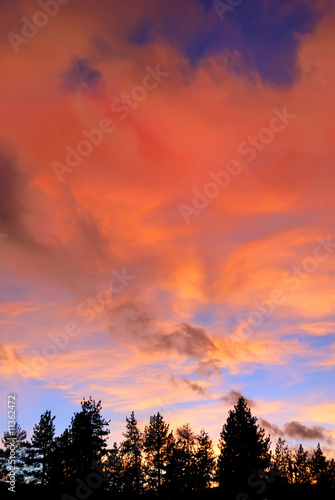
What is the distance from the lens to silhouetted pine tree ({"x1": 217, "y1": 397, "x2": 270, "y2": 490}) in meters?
45.3

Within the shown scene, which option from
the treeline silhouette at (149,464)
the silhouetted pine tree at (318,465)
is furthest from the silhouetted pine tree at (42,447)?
the silhouetted pine tree at (318,465)

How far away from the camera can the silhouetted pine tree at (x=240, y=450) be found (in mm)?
45344

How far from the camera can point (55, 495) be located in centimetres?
3647

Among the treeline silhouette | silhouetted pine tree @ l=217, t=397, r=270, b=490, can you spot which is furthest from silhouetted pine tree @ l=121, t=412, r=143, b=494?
silhouetted pine tree @ l=217, t=397, r=270, b=490

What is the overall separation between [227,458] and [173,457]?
12.7 m

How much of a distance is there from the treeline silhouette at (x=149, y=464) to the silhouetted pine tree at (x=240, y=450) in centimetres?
10

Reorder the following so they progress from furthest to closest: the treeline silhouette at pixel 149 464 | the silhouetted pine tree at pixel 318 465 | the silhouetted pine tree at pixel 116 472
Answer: the silhouetted pine tree at pixel 318 465, the silhouetted pine tree at pixel 116 472, the treeline silhouette at pixel 149 464

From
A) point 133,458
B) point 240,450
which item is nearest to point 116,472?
point 133,458

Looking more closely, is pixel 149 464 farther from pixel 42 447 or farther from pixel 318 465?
pixel 318 465

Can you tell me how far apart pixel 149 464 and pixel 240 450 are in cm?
1758

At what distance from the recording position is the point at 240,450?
47.0 metres

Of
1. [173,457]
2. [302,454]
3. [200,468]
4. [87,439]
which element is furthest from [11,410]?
[302,454]

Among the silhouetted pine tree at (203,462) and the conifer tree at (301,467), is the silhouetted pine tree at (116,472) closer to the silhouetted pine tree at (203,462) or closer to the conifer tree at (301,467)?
the silhouetted pine tree at (203,462)

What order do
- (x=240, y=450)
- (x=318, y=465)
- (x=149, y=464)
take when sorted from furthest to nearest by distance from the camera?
(x=318, y=465)
(x=149, y=464)
(x=240, y=450)
